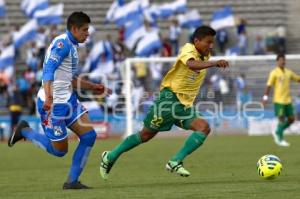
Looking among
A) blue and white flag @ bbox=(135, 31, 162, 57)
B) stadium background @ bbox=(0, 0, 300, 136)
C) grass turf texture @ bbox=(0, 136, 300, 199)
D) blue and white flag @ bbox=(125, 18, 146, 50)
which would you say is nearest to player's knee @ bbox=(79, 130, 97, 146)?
grass turf texture @ bbox=(0, 136, 300, 199)

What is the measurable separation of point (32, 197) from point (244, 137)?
54.2 ft

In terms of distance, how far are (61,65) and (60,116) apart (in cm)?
65

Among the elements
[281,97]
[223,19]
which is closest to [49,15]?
[223,19]

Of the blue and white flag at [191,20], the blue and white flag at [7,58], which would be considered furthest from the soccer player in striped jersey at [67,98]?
the blue and white flag at [191,20]

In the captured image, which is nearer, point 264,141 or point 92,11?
point 264,141

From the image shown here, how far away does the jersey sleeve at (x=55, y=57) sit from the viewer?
10.8m

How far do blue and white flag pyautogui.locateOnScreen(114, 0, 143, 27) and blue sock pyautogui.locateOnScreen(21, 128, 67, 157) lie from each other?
70.9 feet

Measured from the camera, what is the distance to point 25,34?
33.4 metres

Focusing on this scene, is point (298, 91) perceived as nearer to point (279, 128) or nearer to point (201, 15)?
point (279, 128)

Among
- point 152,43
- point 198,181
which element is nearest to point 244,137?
point 152,43

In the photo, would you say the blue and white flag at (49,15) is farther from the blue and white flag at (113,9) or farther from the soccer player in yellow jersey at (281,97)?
the soccer player in yellow jersey at (281,97)

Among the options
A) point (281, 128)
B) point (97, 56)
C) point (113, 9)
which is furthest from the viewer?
point (113, 9)

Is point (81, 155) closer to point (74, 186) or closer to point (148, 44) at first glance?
point (74, 186)

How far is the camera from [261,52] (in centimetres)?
3306
